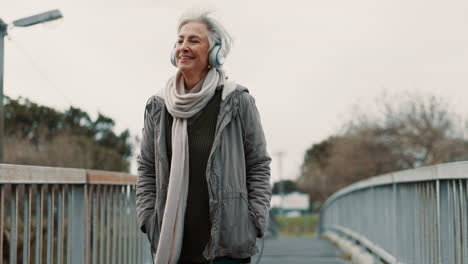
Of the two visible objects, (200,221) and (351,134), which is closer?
(200,221)

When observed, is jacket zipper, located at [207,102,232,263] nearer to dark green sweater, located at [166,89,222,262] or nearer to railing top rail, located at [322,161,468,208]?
dark green sweater, located at [166,89,222,262]

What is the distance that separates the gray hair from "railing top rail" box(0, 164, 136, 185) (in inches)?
38.9

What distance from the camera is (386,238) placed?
26.7 feet

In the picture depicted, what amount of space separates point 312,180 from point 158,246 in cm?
6232

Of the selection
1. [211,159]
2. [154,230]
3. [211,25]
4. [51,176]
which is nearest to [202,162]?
[211,159]

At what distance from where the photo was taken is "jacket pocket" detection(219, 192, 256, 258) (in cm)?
347

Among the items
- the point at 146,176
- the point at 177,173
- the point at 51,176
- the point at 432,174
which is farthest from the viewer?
the point at 432,174

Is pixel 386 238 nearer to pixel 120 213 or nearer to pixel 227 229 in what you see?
pixel 120 213

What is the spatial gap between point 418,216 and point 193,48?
10.0ft

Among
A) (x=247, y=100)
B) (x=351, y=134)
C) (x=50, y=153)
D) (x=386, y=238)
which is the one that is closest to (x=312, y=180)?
(x=351, y=134)

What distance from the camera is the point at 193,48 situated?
11.9ft

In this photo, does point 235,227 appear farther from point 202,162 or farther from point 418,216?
point 418,216

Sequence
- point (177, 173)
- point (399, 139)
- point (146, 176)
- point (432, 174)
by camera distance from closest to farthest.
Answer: point (177, 173) → point (146, 176) → point (432, 174) → point (399, 139)

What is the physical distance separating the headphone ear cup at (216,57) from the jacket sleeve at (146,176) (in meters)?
0.33
